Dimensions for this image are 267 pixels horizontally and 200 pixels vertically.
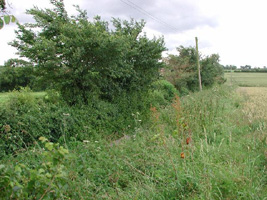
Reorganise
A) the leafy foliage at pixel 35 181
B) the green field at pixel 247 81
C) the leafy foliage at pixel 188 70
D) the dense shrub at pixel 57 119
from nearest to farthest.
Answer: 1. the leafy foliage at pixel 35 181
2. the dense shrub at pixel 57 119
3. the leafy foliage at pixel 188 70
4. the green field at pixel 247 81

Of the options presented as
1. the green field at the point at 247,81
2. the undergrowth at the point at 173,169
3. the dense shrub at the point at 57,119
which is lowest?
the undergrowth at the point at 173,169

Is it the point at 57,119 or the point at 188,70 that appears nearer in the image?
the point at 57,119

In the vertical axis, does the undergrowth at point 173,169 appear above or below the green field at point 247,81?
below

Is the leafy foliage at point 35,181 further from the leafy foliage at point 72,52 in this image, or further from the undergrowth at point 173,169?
the leafy foliage at point 72,52

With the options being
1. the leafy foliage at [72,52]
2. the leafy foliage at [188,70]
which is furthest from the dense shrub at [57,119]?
the leafy foliage at [188,70]

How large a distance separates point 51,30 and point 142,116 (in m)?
5.16

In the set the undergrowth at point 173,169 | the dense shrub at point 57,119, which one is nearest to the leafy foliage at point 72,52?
the dense shrub at point 57,119

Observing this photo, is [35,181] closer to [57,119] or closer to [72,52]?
[57,119]

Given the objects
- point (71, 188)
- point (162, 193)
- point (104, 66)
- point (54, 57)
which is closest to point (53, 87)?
point (54, 57)

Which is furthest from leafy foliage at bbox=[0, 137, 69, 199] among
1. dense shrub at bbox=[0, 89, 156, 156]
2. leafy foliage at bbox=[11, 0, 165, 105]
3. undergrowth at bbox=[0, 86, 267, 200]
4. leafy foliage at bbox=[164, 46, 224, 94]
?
leafy foliage at bbox=[164, 46, 224, 94]

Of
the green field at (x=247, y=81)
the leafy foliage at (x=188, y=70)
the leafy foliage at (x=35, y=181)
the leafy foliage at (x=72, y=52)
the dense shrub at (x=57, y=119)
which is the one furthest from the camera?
the green field at (x=247, y=81)

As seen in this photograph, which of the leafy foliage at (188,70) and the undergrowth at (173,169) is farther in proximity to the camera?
the leafy foliage at (188,70)

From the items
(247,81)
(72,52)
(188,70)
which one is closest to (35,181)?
(72,52)

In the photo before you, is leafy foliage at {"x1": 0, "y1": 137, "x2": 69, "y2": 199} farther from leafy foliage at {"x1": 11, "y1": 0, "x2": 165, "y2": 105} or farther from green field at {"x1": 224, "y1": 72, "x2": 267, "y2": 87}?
green field at {"x1": 224, "y1": 72, "x2": 267, "y2": 87}
